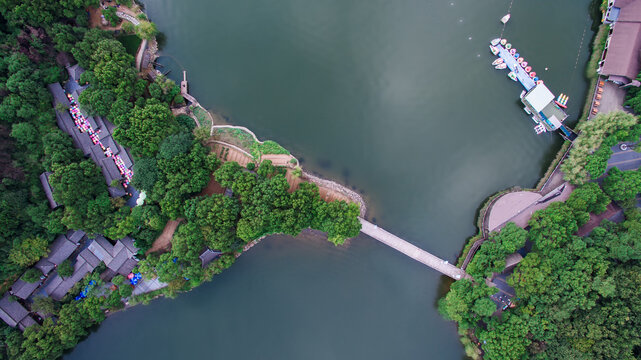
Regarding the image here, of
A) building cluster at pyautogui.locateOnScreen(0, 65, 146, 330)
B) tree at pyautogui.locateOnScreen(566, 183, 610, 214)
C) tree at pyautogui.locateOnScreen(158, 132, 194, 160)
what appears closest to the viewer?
tree at pyautogui.locateOnScreen(566, 183, 610, 214)

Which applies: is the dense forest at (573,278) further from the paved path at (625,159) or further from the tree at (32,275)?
the tree at (32,275)

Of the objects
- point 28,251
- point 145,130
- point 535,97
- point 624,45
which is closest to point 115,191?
point 145,130

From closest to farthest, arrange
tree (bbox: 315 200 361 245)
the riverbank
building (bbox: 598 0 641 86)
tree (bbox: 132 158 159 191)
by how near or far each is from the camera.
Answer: tree (bbox: 132 158 159 191) < tree (bbox: 315 200 361 245) < building (bbox: 598 0 641 86) < the riverbank

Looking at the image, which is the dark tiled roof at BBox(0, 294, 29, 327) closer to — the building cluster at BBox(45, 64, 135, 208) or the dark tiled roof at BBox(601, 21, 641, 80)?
the building cluster at BBox(45, 64, 135, 208)

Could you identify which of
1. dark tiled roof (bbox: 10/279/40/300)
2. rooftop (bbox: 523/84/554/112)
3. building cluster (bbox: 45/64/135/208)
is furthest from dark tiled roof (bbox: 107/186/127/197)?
rooftop (bbox: 523/84/554/112)

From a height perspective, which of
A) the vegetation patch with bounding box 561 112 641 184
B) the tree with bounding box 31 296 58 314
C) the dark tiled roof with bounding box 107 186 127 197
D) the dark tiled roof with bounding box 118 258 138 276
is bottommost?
the tree with bounding box 31 296 58 314

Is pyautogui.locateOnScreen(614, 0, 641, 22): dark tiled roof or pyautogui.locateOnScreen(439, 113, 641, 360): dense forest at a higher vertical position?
pyautogui.locateOnScreen(614, 0, 641, 22): dark tiled roof

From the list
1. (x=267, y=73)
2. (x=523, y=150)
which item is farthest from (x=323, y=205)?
(x=523, y=150)
